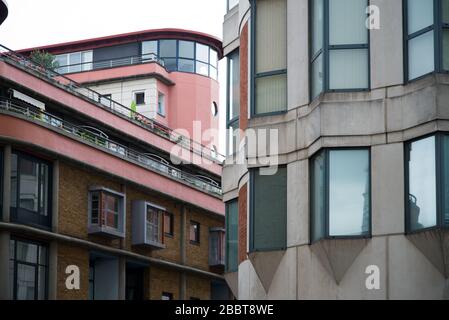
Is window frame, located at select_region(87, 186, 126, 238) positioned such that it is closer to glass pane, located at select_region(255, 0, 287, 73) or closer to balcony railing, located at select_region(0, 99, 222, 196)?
balcony railing, located at select_region(0, 99, 222, 196)

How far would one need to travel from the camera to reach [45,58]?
210 feet

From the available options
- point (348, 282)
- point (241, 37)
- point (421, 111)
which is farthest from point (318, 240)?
point (241, 37)

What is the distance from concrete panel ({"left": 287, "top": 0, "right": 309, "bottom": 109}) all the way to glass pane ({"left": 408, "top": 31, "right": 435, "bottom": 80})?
2561 millimetres

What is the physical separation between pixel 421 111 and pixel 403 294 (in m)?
3.54

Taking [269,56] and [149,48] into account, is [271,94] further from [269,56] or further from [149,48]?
[149,48]

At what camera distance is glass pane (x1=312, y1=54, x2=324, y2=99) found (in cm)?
2295

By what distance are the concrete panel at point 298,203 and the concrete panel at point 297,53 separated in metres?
1.45

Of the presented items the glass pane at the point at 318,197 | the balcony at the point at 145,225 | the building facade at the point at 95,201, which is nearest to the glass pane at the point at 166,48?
the building facade at the point at 95,201

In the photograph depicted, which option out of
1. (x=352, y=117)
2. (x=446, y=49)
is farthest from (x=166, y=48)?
(x=446, y=49)

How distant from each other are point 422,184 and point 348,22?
156 inches

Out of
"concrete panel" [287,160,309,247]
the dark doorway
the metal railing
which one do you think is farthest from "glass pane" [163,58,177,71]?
"concrete panel" [287,160,309,247]

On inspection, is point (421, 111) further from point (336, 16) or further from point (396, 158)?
point (336, 16)

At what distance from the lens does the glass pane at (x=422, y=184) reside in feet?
67.9

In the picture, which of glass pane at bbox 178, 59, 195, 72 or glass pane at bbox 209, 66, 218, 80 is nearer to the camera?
glass pane at bbox 178, 59, 195, 72
